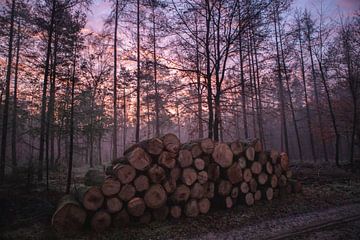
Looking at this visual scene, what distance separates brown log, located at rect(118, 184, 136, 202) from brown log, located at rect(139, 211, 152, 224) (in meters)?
0.57

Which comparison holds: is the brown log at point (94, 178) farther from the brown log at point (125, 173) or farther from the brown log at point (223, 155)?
the brown log at point (223, 155)

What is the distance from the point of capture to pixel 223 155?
6.27 m

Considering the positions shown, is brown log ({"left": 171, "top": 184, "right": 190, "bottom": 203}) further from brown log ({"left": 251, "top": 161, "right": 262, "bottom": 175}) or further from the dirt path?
brown log ({"left": 251, "top": 161, "right": 262, "bottom": 175})

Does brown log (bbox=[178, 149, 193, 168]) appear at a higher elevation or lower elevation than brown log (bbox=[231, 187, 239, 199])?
higher

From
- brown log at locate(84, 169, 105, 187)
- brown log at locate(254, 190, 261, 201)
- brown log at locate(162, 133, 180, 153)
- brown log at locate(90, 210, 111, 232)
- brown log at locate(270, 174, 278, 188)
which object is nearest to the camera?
brown log at locate(90, 210, 111, 232)

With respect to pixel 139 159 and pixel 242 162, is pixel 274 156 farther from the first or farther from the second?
pixel 139 159

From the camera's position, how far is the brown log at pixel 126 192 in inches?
199

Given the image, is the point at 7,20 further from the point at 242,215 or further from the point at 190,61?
the point at 242,215

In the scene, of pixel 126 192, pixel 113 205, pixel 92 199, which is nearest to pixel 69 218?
pixel 92 199

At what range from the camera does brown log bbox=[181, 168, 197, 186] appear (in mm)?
5695

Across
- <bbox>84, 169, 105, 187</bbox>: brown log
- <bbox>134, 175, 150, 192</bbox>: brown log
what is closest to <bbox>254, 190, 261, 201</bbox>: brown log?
<bbox>134, 175, 150, 192</bbox>: brown log

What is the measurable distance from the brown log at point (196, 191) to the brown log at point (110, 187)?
1.88 meters

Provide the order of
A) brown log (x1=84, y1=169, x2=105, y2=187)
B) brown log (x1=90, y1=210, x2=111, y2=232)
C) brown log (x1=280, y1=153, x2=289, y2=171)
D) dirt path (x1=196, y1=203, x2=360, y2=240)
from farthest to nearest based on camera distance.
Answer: brown log (x1=84, y1=169, x2=105, y2=187), brown log (x1=280, y1=153, x2=289, y2=171), brown log (x1=90, y1=210, x2=111, y2=232), dirt path (x1=196, y1=203, x2=360, y2=240)

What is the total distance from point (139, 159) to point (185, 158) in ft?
3.92
